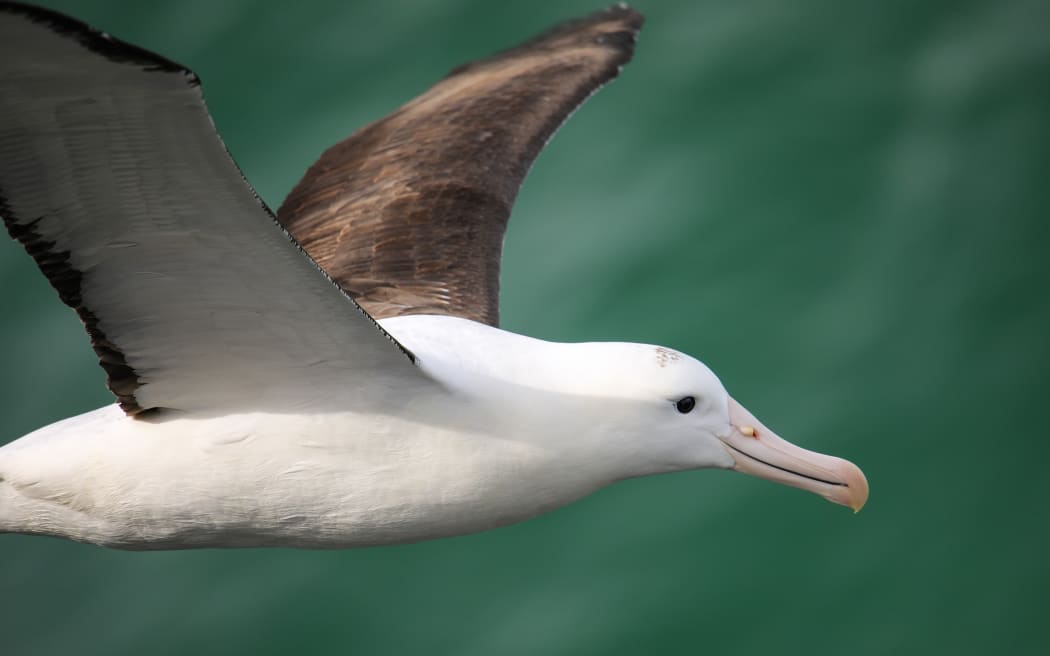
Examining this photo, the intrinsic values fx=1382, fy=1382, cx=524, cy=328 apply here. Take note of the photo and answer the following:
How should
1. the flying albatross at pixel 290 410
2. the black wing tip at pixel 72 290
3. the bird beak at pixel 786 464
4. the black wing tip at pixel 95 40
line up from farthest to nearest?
the bird beak at pixel 786 464 → the flying albatross at pixel 290 410 → the black wing tip at pixel 72 290 → the black wing tip at pixel 95 40

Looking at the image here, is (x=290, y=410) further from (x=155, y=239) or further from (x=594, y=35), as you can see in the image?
(x=594, y=35)

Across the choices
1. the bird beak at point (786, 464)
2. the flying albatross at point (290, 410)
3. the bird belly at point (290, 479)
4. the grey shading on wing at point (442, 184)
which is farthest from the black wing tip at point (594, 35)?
the bird belly at point (290, 479)

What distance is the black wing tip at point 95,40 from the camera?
11.3 feet

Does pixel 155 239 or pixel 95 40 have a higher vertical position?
pixel 95 40

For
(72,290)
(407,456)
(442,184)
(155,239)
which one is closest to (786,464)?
(407,456)

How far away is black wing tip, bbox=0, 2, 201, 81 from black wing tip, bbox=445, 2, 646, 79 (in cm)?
515

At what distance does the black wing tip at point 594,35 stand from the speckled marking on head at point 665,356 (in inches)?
152

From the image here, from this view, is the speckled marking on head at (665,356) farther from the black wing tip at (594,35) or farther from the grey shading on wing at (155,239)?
the black wing tip at (594,35)

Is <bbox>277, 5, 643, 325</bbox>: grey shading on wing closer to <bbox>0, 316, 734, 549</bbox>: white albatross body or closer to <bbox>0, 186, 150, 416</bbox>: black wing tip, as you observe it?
<bbox>0, 316, 734, 549</bbox>: white albatross body

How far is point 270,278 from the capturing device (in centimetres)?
462

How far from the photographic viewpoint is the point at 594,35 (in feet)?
29.7

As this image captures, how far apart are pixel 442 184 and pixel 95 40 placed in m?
3.70

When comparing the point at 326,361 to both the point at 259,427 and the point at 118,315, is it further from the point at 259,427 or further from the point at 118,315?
the point at 118,315

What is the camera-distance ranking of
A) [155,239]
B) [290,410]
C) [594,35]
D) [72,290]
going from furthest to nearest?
[594,35] → [290,410] → [72,290] → [155,239]
